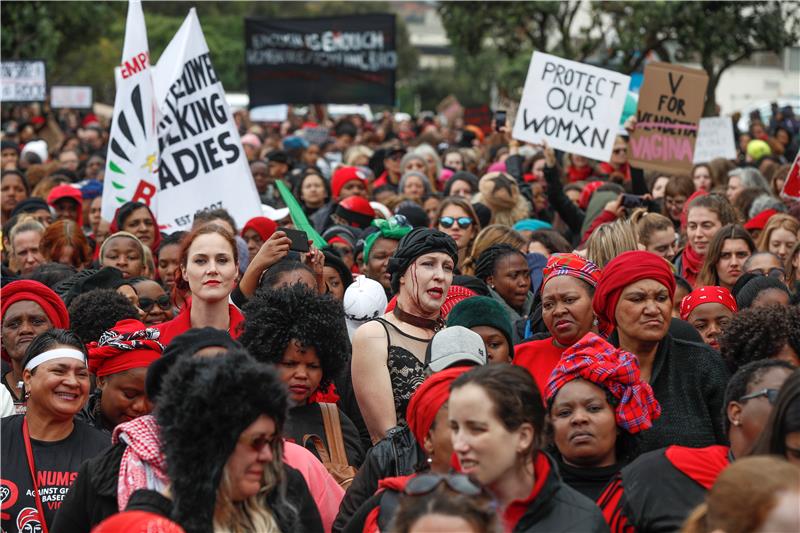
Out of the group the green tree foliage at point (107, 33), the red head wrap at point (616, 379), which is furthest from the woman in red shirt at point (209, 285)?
the green tree foliage at point (107, 33)

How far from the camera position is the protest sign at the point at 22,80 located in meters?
21.5

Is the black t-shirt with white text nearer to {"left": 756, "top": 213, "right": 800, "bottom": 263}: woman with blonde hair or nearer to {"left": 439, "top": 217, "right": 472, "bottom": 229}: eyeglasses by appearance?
{"left": 439, "top": 217, "right": 472, "bottom": 229}: eyeglasses

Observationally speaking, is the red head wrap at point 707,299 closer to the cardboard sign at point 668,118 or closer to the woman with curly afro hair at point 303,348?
the woman with curly afro hair at point 303,348

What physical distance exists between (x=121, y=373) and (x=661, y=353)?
2250 millimetres

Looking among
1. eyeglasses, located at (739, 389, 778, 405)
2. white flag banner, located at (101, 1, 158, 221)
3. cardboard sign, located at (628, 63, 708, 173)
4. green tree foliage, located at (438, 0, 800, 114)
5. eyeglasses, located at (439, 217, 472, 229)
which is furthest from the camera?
green tree foliage, located at (438, 0, 800, 114)

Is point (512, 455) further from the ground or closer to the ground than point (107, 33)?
closer to the ground

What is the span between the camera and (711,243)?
813 centimetres

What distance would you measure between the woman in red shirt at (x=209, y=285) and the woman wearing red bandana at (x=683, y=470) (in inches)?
89.5

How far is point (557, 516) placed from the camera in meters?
3.95

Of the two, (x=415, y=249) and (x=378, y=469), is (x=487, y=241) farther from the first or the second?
(x=378, y=469)

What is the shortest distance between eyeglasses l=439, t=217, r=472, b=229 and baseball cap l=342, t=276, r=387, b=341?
2.07 meters

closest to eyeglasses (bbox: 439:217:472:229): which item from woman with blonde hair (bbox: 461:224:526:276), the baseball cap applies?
woman with blonde hair (bbox: 461:224:526:276)

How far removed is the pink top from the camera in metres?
4.36

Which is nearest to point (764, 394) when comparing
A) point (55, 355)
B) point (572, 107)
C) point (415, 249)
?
point (415, 249)
